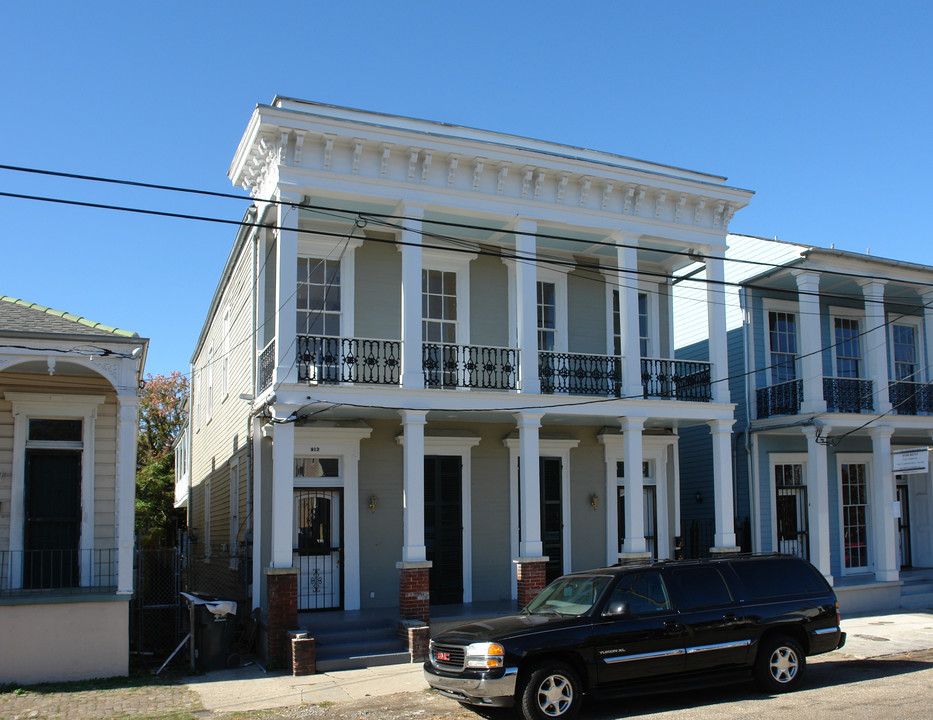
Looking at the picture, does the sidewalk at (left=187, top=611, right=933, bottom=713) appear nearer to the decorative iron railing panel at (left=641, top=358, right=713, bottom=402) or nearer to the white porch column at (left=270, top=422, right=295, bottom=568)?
the white porch column at (left=270, top=422, right=295, bottom=568)

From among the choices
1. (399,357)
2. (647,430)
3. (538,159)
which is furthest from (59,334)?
(647,430)

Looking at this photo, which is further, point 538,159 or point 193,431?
point 193,431

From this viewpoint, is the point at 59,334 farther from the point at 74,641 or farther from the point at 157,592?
the point at 157,592

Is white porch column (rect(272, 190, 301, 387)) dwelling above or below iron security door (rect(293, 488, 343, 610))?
above

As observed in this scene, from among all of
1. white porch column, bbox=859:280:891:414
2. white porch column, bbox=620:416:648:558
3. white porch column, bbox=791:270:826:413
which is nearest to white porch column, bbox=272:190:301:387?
white porch column, bbox=620:416:648:558

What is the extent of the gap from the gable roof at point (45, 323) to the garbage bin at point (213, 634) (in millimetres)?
→ 4123

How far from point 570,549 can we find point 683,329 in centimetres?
711

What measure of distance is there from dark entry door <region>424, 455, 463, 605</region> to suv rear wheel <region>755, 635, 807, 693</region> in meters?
7.33

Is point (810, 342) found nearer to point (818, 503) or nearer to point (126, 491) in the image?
point (818, 503)

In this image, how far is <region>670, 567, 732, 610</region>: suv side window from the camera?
10000mm

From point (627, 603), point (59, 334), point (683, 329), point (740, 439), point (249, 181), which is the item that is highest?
point (249, 181)

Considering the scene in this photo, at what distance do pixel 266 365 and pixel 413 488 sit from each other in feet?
10.8

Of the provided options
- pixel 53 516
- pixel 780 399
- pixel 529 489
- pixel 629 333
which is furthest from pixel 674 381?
pixel 53 516

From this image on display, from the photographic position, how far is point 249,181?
15.5 m
